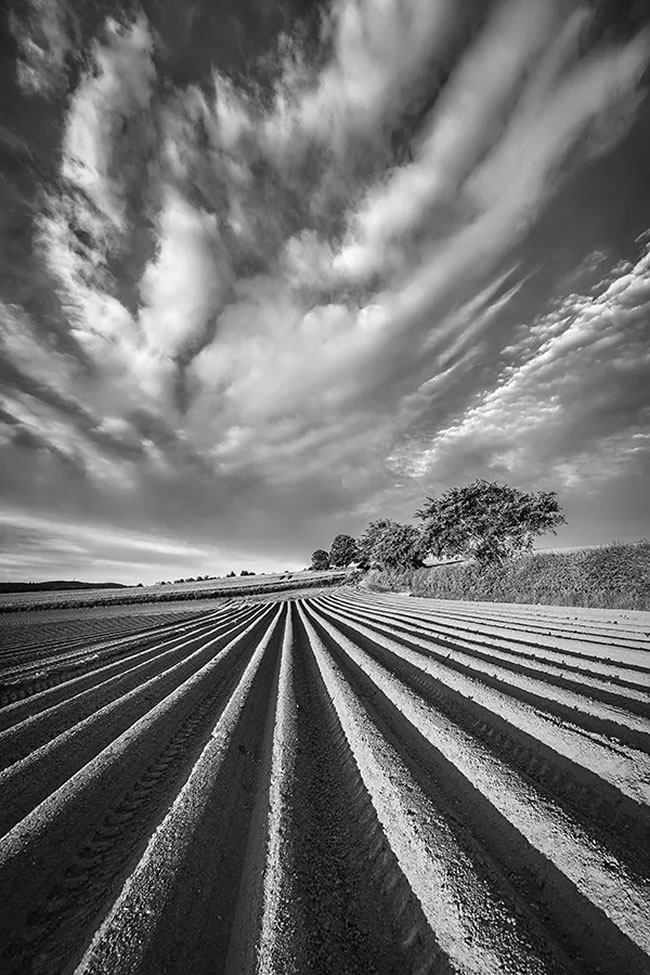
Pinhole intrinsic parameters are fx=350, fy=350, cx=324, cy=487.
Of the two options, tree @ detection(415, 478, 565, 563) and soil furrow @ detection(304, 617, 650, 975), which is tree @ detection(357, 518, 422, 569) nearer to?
tree @ detection(415, 478, 565, 563)

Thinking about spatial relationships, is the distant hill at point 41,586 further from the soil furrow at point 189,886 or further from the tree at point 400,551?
the soil furrow at point 189,886

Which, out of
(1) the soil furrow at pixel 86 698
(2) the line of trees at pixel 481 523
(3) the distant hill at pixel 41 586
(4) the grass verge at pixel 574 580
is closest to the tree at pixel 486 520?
(2) the line of trees at pixel 481 523

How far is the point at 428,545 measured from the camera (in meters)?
30.8

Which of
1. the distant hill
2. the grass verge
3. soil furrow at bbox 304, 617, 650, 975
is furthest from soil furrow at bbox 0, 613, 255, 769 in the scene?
the distant hill

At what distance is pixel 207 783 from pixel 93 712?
286 cm

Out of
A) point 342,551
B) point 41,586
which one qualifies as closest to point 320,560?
point 342,551

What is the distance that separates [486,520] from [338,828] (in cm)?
2761

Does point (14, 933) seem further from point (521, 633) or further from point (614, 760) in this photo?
point (521, 633)

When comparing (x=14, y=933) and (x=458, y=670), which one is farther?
(x=458, y=670)

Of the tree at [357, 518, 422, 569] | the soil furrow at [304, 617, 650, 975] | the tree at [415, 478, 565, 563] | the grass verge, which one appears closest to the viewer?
the soil furrow at [304, 617, 650, 975]

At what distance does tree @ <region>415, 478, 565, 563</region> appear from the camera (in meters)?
25.4

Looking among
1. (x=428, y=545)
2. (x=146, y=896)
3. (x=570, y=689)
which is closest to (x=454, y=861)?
(x=146, y=896)

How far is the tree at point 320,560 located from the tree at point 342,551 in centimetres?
262

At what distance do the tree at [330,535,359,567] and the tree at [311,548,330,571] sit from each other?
262 centimetres
